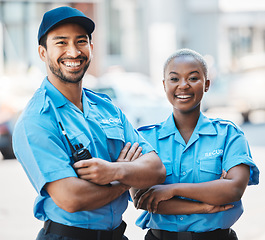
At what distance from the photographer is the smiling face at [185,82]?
118 inches

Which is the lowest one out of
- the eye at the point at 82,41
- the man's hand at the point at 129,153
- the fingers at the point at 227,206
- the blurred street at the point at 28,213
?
the blurred street at the point at 28,213

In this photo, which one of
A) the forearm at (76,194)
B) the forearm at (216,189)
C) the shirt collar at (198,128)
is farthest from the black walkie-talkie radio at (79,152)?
the shirt collar at (198,128)

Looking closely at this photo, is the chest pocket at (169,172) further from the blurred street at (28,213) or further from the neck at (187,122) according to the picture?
the blurred street at (28,213)

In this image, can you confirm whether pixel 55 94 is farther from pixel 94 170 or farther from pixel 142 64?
pixel 142 64

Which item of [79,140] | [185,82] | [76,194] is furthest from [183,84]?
[76,194]

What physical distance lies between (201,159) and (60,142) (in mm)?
926

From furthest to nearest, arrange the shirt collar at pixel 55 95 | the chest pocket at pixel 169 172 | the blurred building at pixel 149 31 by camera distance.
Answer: the blurred building at pixel 149 31 < the chest pocket at pixel 169 172 < the shirt collar at pixel 55 95

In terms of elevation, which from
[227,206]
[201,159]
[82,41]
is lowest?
[227,206]

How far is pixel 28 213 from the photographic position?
6.64 m

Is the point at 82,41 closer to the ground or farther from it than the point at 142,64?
farther from it

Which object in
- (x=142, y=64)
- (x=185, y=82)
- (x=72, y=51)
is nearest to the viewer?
(x=72, y=51)

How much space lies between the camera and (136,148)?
2.81 meters

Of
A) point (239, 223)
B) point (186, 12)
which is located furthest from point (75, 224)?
point (186, 12)

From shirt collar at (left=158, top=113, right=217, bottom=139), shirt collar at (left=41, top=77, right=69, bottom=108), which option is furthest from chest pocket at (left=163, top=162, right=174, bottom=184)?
shirt collar at (left=41, top=77, right=69, bottom=108)
